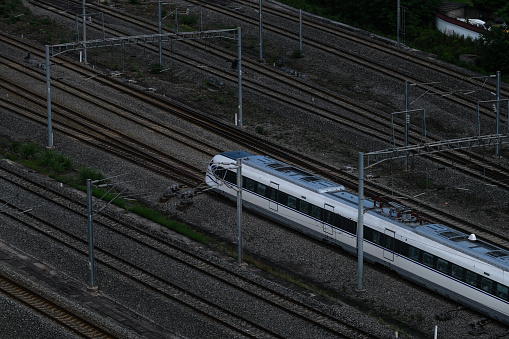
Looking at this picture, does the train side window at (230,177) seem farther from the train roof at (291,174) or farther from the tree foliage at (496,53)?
the tree foliage at (496,53)

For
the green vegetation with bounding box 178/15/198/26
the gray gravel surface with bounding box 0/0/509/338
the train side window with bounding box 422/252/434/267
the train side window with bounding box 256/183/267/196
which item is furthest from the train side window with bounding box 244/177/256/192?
the green vegetation with bounding box 178/15/198/26

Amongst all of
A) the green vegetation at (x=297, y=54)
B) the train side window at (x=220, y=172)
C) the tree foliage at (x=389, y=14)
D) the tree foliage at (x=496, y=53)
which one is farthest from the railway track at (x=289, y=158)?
the tree foliage at (x=389, y=14)

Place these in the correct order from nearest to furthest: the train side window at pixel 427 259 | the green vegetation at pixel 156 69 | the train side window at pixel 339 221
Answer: the train side window at pixel 427 259 → the train side window at pixel 339 221 → the green vegetation at pixel 156 69

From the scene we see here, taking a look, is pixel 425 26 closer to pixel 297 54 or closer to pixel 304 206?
pixel 297 54

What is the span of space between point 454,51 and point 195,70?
21754mm

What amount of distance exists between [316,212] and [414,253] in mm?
5730

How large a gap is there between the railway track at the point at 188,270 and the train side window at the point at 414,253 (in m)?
5.31

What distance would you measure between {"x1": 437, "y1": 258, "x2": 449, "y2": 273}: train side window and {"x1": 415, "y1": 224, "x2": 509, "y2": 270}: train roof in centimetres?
69

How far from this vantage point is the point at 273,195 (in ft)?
139

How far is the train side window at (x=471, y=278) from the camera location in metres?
34.1

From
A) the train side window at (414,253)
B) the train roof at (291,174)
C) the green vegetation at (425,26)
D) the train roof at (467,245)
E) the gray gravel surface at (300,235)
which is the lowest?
the gray gravel surface at (300,235)

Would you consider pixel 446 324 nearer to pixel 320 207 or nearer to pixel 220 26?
pixel 320 207

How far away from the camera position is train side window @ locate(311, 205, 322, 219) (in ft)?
132

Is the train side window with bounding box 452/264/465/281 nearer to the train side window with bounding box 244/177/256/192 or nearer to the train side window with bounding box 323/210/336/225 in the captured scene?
the train side window with bounding box 323/210/336/225
